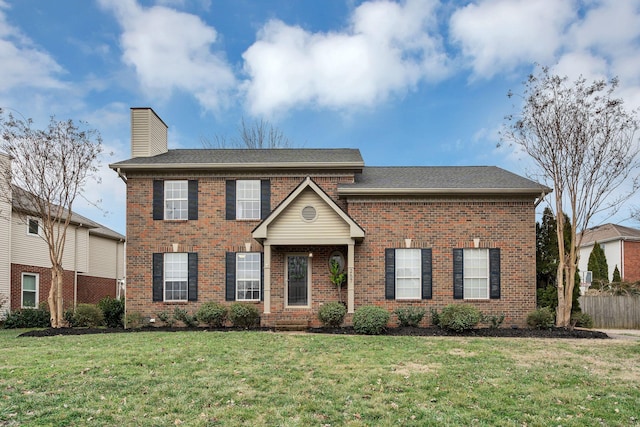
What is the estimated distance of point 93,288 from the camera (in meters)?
27.9

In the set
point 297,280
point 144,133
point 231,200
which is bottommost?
point 297,280

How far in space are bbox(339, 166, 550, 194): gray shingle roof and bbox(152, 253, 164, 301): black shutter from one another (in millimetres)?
6923

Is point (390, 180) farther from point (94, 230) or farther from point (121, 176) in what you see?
point (94, 230)

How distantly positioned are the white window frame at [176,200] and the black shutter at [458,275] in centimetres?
960

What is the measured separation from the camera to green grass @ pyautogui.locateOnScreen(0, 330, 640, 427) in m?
7.26

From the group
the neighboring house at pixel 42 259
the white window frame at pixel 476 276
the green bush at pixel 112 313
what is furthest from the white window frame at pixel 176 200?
the white window frame at pixel 476 276

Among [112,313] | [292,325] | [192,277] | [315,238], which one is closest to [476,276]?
[315,238]

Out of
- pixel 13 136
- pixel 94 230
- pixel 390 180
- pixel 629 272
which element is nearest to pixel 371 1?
pixel 390 180

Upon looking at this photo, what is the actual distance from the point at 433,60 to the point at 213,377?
520 inches

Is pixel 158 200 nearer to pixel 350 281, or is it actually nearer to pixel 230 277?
pixel 230 277

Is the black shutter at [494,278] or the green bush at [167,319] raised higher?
the black shutter at [494,278]

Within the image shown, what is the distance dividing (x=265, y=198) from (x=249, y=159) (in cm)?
172

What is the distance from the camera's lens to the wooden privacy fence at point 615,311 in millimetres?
20812

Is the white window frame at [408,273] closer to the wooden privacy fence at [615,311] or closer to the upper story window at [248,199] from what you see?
the upper story window at [248,199]
